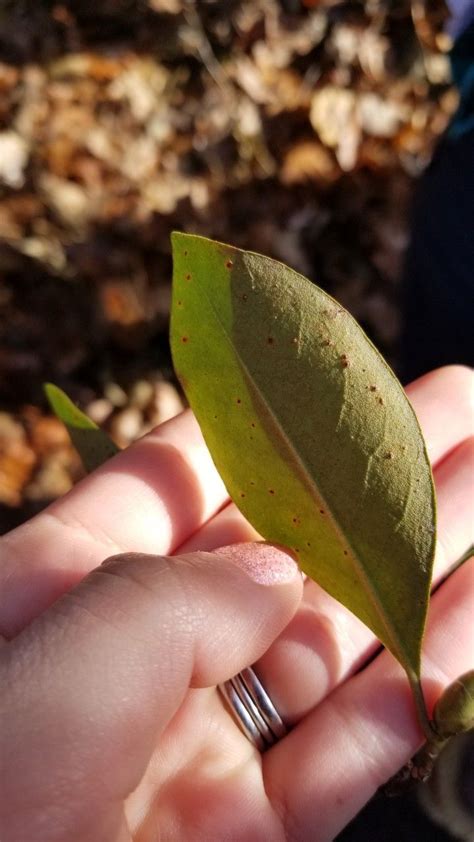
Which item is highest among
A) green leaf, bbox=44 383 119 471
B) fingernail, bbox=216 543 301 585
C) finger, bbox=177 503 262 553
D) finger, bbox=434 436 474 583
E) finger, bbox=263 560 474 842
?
green leaf, bbox=44 383 119 471

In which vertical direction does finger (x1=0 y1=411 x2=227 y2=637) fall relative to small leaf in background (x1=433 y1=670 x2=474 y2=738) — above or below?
above

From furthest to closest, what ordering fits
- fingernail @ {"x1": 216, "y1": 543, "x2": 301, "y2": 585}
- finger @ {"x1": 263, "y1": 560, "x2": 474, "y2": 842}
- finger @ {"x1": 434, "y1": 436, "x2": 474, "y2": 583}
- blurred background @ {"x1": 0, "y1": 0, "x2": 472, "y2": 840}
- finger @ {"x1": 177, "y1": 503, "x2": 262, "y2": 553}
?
blurred background @ {"x1": 0, "y1": 0, "x2": 472, "y2": 840}, finger @ {"x1": 434, "y1": 436, "x2": 474, "y2": 583}, finger @ {"x1": 177, "y1": 503, "x2": 262, "y2": 553}, finger @ {"x1": 263, "y1": 560, "x2": 474, "y2": 842}, fingernail @ {"x1": 216, "y1": 543, "x2": 301, "y2": 585}

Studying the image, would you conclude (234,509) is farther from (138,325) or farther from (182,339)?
(138,325)

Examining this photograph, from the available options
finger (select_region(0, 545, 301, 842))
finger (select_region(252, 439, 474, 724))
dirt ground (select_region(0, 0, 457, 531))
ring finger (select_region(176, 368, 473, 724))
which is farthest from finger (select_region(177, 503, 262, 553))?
dirt ground (select_region(0, 0, 457, 531))

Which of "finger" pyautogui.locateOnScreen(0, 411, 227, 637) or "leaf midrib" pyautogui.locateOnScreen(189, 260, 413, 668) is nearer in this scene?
"leaf midrib" pyautogui.locateOnScreen(189, 260, 413, 668)

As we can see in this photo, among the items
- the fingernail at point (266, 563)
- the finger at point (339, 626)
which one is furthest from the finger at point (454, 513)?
the fingernail at point (266, 563)

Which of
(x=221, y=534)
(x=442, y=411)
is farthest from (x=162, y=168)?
(x=221, y=534)

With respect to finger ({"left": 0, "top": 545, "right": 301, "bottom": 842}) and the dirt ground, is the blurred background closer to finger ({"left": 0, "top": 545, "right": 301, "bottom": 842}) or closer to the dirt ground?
the dirt ground
